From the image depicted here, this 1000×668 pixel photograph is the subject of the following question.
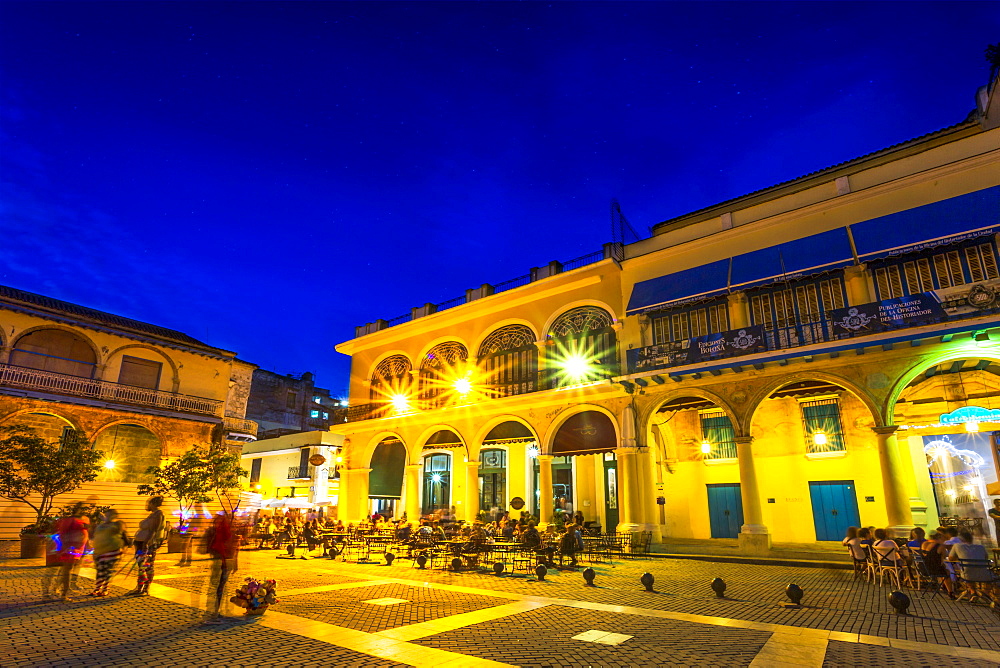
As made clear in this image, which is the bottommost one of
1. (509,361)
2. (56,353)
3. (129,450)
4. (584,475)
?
(584,475)

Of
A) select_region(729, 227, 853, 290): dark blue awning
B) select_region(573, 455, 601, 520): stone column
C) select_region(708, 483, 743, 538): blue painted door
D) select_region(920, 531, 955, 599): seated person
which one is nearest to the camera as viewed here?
select_region(920, 531, 955, 599): seated person

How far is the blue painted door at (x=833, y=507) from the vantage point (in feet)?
54.0

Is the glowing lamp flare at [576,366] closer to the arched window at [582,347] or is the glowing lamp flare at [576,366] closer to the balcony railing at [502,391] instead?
the arched window at [582,347]

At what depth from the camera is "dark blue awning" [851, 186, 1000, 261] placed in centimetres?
1286

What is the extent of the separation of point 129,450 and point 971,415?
28.4 m

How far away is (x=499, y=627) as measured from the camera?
7.12 metres

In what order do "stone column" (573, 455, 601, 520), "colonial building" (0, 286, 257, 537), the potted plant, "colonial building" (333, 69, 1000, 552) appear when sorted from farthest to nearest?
1. "stone column" (573, 455, 601, 520)
2. "colonial building" (0, 286, 257, 537)
3. the potted plant
4. "colonial building" (333, 69, 1000, 552)

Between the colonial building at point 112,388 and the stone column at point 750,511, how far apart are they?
20.9 metres

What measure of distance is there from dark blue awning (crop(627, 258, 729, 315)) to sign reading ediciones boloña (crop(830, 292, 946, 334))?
3233mm

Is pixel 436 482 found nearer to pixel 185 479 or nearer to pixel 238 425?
pixel 238 425

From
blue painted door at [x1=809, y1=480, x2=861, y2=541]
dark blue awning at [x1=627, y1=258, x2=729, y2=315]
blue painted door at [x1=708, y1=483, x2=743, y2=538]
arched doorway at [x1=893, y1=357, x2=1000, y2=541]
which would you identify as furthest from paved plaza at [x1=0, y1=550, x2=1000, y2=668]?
dark blue awning at [x1=627, y1=258, x2=729, y2=315]

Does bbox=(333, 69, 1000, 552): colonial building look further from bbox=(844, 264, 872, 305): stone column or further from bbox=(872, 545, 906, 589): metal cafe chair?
bbox=(872, 545, 906, 589): metal cafe chair

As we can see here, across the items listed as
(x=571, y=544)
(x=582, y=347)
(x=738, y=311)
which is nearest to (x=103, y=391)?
(x=582, y=347)

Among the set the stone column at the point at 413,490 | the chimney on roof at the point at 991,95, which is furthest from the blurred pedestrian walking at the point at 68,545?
the chimney on roof at the point at 991,95
